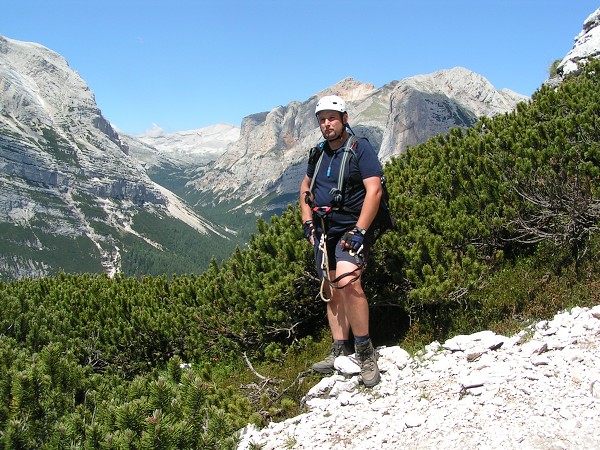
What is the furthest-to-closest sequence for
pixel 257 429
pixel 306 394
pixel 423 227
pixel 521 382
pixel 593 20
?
pixel 593 20 → pixel 423 227 → pixel 306 394 → pixel 257 429 → pixel 521 382

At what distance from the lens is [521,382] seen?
161 inches

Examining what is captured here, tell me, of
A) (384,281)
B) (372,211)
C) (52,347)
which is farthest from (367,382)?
(52,347)

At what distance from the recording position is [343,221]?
17.3ft

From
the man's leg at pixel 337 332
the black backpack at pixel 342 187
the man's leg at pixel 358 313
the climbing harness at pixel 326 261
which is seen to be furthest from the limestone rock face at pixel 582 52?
the man's leg at pixel 358 313

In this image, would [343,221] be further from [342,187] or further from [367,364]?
[367,364]

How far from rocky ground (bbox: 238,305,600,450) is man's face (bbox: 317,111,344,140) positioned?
266 centimetres

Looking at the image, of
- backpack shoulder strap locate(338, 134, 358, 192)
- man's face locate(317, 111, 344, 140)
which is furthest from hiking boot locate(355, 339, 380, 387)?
man's face locate(317, 111, 344, 140)

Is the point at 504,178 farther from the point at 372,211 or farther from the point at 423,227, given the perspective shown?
the point at 372,211

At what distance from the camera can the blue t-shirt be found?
5.12 m

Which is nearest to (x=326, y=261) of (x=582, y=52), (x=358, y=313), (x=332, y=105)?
(x=358, y=313)

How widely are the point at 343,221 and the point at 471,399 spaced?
2.25 m

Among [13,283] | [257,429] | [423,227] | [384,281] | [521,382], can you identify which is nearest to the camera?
[521,382]

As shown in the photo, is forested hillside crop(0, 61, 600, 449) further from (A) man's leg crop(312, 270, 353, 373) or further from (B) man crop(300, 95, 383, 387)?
(B) man crop(300, 95, 383, 387)

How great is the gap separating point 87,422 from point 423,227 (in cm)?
479
